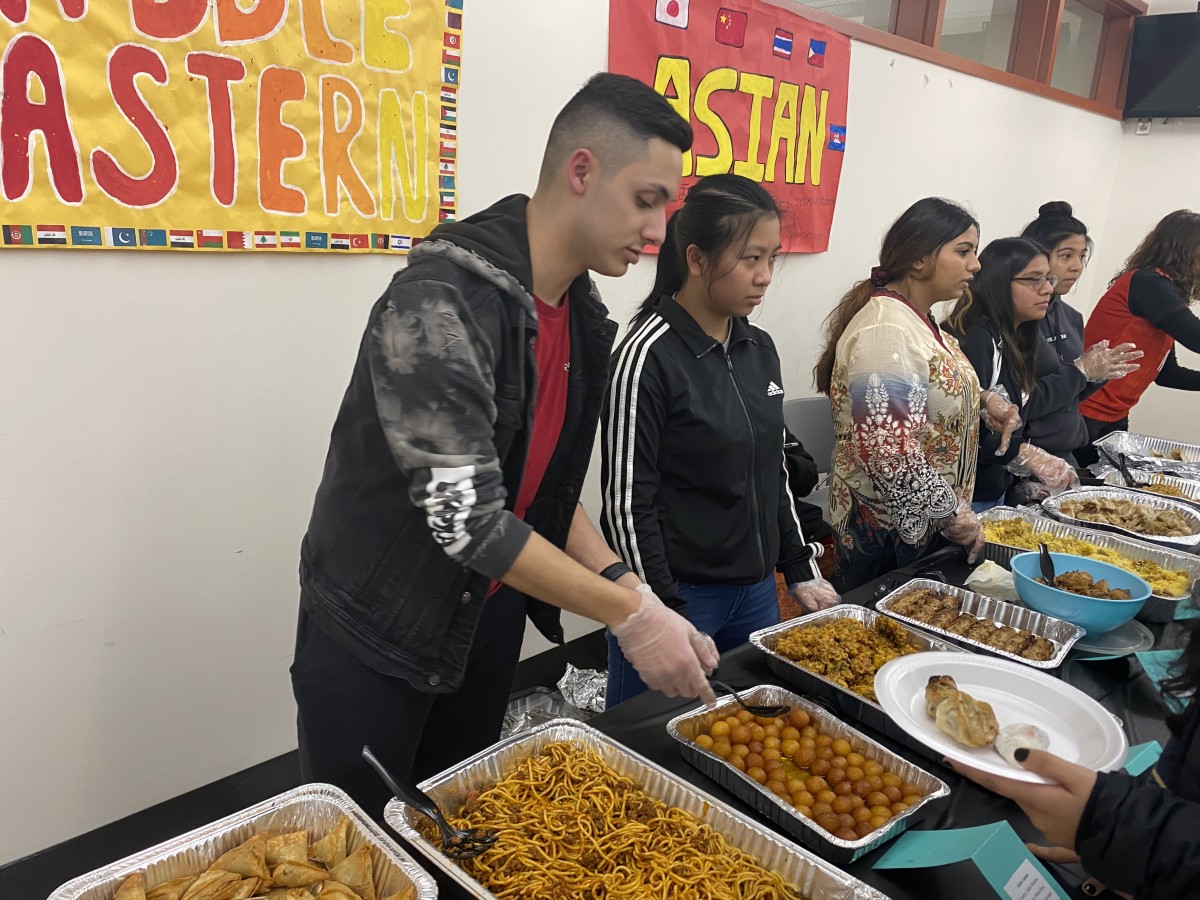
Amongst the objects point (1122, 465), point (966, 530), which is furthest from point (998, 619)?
point (1122, 465)

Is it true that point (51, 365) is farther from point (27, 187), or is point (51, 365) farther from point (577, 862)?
point (577, 862)

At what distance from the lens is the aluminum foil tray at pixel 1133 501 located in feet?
7.82

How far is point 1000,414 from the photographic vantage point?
7.95ft

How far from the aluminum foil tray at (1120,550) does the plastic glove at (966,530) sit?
0.12 ft

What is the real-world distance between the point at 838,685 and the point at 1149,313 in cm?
314

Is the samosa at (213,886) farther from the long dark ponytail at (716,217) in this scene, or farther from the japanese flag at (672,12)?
the japanese flag at (672,12)

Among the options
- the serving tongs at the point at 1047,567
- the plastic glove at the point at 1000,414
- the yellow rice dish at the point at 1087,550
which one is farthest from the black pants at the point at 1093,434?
the serving tongs at the point at 1047,567

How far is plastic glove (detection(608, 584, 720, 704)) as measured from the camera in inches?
46.0

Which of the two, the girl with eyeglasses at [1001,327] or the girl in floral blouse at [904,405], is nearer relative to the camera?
the girl in floral blouse at [904,405]

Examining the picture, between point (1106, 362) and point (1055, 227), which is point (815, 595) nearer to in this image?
point (1106, 362)

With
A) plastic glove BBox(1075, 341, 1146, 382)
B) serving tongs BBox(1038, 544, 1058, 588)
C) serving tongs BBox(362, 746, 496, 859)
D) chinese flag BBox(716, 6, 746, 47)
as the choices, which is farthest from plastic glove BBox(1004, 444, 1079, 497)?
serving tongs BBox(362, 746, 496, 859)

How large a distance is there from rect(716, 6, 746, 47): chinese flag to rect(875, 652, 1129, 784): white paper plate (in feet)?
7.54

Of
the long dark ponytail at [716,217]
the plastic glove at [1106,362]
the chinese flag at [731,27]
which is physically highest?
the chinese flag at [731,27]

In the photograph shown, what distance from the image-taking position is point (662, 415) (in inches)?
66.3
